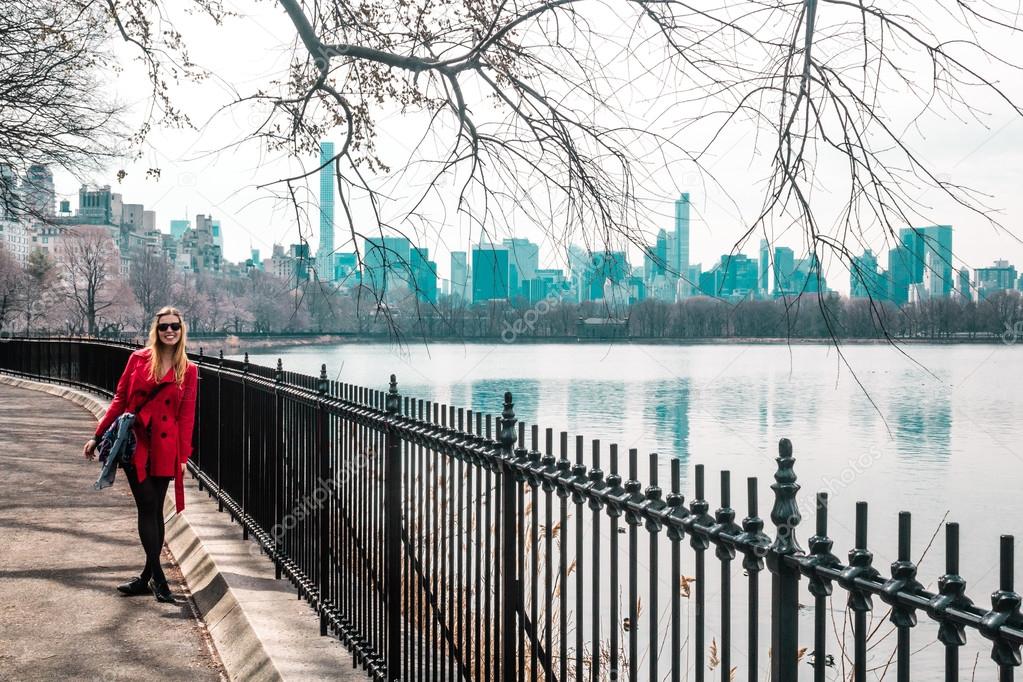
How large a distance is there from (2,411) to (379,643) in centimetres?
1782

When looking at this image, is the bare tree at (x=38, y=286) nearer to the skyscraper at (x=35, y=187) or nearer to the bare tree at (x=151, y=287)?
the bare tree at (x=151, y=287)

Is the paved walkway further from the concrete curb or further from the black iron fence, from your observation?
the black iron fence

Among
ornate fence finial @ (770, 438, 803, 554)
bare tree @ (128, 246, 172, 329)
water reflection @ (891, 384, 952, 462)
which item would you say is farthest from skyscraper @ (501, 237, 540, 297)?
bare tree @ (128, 246, 172, 329)

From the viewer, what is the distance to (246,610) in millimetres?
6590

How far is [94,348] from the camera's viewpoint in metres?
23.1

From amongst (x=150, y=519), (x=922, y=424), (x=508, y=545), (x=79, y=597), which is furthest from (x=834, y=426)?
(x=508, y=545)

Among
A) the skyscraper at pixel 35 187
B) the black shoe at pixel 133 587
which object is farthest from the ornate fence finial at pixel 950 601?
the skyscraper at pixel 35 187

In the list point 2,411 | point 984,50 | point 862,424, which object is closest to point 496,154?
point 984,50

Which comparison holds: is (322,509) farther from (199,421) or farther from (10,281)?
(10,281)

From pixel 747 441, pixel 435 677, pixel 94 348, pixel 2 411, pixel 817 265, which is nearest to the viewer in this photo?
pixel 435 677

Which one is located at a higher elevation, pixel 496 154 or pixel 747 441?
pixel 496 154

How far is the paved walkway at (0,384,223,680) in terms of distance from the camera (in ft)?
19.7

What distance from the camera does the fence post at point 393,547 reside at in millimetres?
5113

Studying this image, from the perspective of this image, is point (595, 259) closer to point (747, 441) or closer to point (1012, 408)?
point (747, 441)
